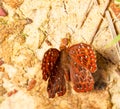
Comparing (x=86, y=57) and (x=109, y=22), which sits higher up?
(x=109, y=22)

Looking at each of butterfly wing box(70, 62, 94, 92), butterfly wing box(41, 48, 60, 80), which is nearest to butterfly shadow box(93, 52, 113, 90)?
butterfly wing box(70, 62, 94, 92)

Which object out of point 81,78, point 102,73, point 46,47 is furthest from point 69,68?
point 46,47

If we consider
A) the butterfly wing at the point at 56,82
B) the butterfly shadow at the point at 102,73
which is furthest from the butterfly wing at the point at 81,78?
the butterfly shadow at the point at 102,73

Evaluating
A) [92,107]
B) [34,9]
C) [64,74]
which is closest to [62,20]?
[34,9]

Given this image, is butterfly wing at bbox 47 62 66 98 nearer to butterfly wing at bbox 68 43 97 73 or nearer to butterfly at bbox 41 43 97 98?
butterfly at bbox 41 43 97 98

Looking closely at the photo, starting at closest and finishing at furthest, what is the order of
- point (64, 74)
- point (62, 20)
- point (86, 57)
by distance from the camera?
point (86, 57)
point (64, 74)
point (62, 20)

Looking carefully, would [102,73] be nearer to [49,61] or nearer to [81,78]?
[81,78]

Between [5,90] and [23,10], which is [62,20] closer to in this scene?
[23,10]
